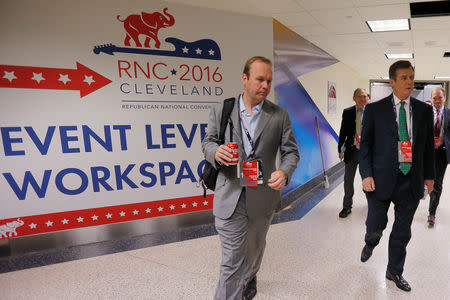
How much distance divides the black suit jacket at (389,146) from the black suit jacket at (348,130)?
5.58ft

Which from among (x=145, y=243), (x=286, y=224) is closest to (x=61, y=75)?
(x=145, y=243)

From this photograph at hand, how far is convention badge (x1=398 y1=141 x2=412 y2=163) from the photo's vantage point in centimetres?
194

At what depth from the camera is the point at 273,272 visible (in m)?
2.45

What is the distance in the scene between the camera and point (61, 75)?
2906 millimetres

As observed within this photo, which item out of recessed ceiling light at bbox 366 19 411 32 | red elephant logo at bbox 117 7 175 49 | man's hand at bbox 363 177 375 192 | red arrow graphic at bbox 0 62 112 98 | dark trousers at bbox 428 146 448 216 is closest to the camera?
man's hand at bbox 363 177 375 192

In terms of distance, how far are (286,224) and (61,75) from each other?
9.84 ft

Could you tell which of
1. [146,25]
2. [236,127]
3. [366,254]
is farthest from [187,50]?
[366,254]

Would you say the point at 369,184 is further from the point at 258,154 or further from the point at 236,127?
the point at 236,127


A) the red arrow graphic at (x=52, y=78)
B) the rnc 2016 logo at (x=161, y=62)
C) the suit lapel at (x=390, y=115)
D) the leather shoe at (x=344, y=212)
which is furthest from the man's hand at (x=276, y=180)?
the leather shoe at (x=344, y=212)

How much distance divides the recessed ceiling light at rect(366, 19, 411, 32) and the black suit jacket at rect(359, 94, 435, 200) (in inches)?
113

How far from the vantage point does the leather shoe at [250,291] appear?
209 cm

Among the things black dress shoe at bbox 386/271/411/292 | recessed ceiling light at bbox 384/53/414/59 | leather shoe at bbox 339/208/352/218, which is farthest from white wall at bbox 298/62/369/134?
black dress shoe at bbox 386/271/411/292

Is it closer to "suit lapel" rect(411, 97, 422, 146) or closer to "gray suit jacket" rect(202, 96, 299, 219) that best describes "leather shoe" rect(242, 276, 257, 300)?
"gray suit jacket" rect(202, 96, 299, 219)

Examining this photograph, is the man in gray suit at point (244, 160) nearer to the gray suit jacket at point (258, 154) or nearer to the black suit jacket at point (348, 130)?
the gray suit jacket at point (258, 154)
